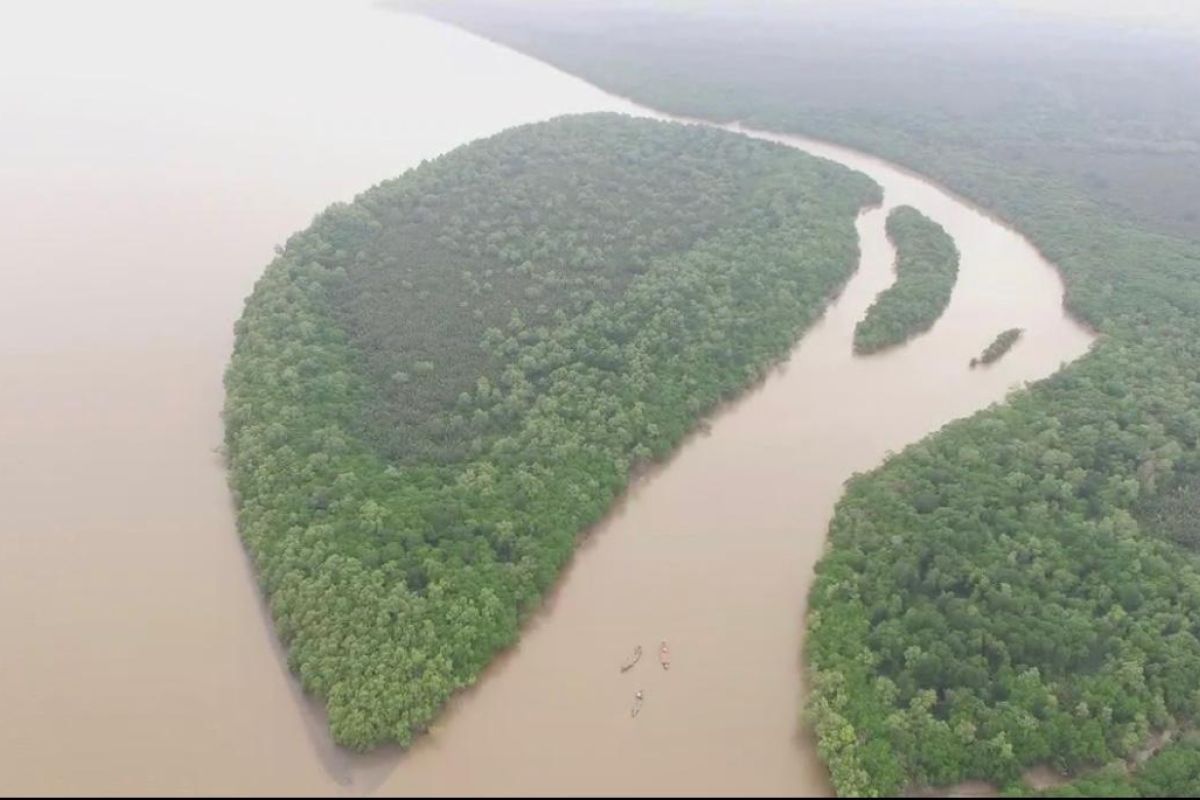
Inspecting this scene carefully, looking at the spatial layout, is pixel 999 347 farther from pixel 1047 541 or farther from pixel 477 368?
pixel 477 368

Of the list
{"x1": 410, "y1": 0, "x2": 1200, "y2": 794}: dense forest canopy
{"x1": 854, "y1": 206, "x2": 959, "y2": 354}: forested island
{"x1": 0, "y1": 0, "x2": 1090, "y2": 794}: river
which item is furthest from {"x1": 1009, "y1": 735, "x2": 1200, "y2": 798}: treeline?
{"x1": 854, "y1": 206, "x2": 959, "y2": 354}: forested island

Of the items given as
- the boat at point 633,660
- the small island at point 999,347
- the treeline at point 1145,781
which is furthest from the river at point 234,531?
the treeline at point 1145,781

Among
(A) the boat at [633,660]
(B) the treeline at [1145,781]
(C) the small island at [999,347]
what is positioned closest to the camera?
(B) the treeline at [1145,781]

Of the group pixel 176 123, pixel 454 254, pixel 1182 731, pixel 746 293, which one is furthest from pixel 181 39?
pixel 1182 731

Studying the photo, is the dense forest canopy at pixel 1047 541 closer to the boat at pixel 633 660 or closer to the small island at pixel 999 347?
the small island at pixel 999 347

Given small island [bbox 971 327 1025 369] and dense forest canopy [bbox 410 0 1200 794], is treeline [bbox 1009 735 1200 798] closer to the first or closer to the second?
dense forest canopy [bbox 410 0 1200 794]
